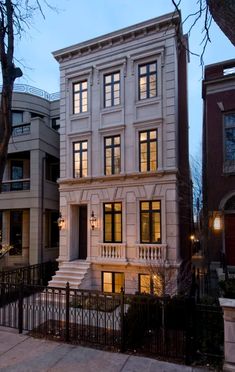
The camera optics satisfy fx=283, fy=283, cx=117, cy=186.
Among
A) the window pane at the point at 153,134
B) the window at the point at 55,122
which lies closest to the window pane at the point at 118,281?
the window pane at the point at 153,134

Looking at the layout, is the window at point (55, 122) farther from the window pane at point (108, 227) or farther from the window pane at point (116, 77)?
the window pane at point (108, 227)

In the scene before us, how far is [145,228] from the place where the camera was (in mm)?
12438

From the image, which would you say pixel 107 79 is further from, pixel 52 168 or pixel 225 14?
pixel 225 14

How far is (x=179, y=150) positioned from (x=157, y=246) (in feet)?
15.8

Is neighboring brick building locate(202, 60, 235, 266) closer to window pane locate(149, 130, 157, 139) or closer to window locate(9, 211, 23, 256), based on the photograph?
window pane locate(149, 130, 157, 139)

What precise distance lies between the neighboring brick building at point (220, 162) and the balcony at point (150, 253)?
2310 mm

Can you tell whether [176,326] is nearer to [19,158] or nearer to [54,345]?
[54,345]

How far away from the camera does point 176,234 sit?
11.8m

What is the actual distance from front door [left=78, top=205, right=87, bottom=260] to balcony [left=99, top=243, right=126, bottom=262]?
1702 mm

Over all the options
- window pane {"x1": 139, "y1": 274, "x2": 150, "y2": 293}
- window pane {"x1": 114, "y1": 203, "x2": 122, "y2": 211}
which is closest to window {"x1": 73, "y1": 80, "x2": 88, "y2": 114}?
window pane {"x1": 114, "y1": 203, "x2": 122, "y2": 211}

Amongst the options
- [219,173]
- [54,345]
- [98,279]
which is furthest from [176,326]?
[219,173]

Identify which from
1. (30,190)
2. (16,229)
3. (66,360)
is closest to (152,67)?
(30,190)

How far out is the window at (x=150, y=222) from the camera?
12.2 metres

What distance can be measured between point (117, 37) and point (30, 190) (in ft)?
29.2
